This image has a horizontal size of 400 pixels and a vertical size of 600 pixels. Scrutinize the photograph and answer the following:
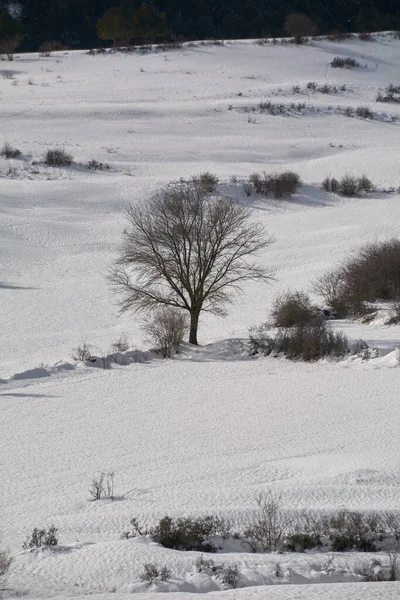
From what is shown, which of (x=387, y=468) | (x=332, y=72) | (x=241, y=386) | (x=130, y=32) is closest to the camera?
(x=387, y=468)

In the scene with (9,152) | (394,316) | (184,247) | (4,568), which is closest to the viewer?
(4,568)

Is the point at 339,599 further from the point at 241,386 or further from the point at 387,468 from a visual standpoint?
the point at 241,386

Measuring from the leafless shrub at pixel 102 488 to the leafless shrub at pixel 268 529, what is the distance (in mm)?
1713

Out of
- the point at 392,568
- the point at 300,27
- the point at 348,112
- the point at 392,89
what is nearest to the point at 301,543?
the point at 392,568

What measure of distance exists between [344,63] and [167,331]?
2044 inches

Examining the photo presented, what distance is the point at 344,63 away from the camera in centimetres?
6506

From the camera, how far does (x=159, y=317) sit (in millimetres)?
19188

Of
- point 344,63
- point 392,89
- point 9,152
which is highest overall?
point 344,63

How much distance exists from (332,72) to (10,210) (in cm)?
3666

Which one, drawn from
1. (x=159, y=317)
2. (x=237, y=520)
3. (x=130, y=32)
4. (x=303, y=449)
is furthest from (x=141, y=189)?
(x=130, y=32)

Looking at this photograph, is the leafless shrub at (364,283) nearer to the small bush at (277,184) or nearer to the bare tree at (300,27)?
the small bush at (277,184)

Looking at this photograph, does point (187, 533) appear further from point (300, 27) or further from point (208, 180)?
point (300, 27)

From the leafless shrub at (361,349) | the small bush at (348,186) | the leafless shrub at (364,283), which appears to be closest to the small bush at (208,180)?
the small bush at (348,186)

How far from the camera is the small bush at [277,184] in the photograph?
38.6 metres
